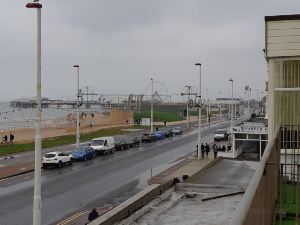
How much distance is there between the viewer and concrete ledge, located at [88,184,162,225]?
1762 cm

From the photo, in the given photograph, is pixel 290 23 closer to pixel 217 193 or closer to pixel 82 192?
pixel 217 193

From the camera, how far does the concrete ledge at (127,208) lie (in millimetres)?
17616

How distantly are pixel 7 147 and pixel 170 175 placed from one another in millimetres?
27130

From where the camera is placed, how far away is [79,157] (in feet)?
155

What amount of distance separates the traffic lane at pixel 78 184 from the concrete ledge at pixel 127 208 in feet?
14.4

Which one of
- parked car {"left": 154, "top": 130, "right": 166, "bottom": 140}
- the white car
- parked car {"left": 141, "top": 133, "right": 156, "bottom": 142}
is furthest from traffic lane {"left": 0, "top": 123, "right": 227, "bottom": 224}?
parked car {"left": 154, "top": 130, "right": 166, "bottom": 140}

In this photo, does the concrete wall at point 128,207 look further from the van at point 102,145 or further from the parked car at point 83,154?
the van at point 102,145

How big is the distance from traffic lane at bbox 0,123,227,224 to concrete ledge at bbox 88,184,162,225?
4.38 meters

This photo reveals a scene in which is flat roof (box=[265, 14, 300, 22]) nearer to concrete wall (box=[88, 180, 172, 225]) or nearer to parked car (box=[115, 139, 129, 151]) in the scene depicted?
concrete wall (box=[88, 180, 172, 225])

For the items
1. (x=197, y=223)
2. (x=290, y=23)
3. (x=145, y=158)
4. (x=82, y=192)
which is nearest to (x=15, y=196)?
(x=82, y=192)

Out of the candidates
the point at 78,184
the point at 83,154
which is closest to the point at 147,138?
the point at 83,154

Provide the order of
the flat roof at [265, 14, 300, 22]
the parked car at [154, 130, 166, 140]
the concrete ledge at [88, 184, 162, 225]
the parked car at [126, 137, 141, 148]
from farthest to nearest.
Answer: the parked car at [154, 130, 166, 140] → the parked car at [126, 137, 141, 148] → the flat roof at [265, 14, 300, 22] → the concrete ledge at [88, 184, 162, 225]

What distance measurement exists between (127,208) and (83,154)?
28.8 meters

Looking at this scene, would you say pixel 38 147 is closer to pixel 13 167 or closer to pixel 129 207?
pixel 129 207
